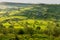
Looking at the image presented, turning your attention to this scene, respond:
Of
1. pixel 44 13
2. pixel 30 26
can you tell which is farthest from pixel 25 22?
pixel 44 13

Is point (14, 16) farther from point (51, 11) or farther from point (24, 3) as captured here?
point (51, 11)

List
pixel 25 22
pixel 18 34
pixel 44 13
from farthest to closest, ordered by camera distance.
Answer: pixel 44 13
pixel 25 22
pixel 18 34

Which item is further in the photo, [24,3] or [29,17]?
[24,3]

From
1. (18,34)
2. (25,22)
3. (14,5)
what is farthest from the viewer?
(14,5)

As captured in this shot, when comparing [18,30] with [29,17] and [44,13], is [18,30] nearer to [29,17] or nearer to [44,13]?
[29,17]

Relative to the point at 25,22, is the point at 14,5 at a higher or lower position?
higher

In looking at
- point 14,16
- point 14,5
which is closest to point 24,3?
point 14,5
